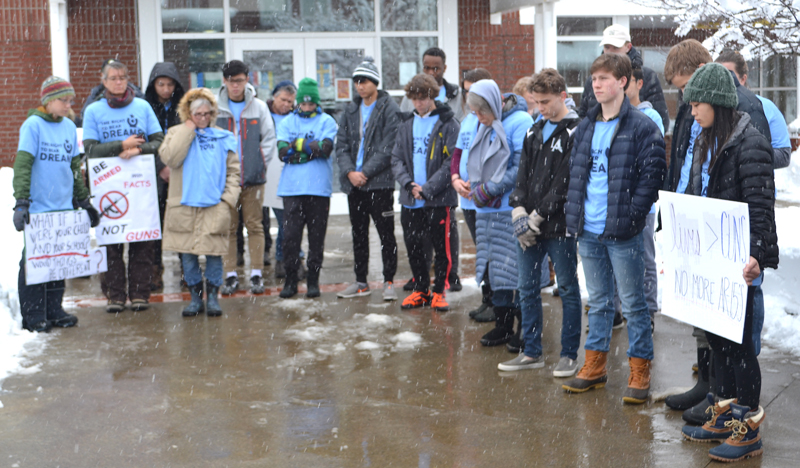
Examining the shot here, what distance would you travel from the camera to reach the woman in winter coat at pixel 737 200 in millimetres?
3951

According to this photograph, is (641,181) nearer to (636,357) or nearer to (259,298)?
(636,357)

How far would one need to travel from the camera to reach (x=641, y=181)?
473 cm

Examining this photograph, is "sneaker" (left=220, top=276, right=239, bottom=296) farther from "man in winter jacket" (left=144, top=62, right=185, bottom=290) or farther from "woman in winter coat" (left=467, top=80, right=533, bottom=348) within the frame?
"woman in winter coat" (left=467, top=80, right=533, bottom=348)

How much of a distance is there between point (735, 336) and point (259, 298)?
486 cm

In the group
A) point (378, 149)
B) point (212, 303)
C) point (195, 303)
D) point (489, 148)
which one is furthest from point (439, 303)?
point (195, 303)

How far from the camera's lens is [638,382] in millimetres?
4852

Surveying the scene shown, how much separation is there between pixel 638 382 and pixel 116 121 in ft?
16.4

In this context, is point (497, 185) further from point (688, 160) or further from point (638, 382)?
point (638, 382)

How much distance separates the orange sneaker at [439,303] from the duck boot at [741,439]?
10.9 feet

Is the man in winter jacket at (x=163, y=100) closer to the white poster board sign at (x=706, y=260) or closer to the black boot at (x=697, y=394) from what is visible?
the white poster board sign at (x=706, y=260)

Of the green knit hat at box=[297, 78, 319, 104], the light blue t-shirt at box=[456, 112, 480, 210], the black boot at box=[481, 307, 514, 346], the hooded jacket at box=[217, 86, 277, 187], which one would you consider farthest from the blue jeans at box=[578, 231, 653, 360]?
the hooded jacket at box=[217, 86, 277, 187]

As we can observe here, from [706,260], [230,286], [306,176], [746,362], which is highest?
[306,176]

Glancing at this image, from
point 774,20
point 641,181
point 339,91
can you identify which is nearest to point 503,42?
point 339,91

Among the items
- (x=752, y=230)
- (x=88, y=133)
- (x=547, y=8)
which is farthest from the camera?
(x=547, y=8)
